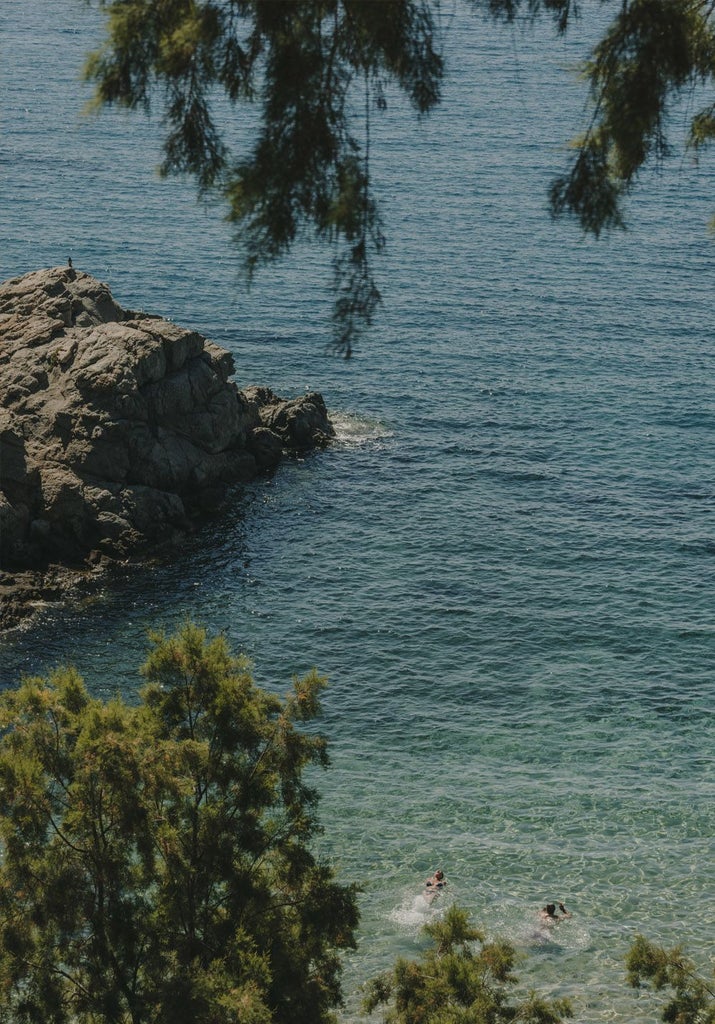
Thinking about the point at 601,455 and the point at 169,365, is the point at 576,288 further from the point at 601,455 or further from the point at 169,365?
the point at 169,365

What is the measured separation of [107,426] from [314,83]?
4640 centimetres

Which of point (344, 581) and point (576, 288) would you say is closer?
point (344, 581)

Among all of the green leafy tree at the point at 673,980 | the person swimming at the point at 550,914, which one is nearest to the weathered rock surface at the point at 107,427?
the person swimming at the point at 550,914

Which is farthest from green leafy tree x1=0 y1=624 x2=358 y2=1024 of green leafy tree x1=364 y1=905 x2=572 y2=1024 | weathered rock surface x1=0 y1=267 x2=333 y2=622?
weathered rock surface x1=0 y1=267 x2=333 y2=622

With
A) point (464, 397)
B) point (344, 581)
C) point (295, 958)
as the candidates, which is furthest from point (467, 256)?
point (295, 958)

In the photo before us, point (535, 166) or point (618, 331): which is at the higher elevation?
point (535, 166)

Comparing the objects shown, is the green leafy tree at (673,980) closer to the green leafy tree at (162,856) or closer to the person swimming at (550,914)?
the green leafy tree at (162,856)

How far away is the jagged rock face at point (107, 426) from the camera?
59.5 meters

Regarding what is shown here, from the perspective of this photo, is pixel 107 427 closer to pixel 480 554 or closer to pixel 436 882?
pixel 480 554

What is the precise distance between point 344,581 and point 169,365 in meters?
15.1

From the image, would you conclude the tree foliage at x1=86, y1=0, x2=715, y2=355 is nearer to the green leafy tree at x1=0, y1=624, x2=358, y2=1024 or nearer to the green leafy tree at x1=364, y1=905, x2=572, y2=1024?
the green leafy tree at x1=0, y1=624, x2=358, y2=1024

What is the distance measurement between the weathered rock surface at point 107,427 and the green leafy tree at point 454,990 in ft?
118

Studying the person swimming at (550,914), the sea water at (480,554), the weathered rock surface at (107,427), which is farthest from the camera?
the weathered rock surface at (107,427)

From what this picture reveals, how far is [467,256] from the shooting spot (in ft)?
322
